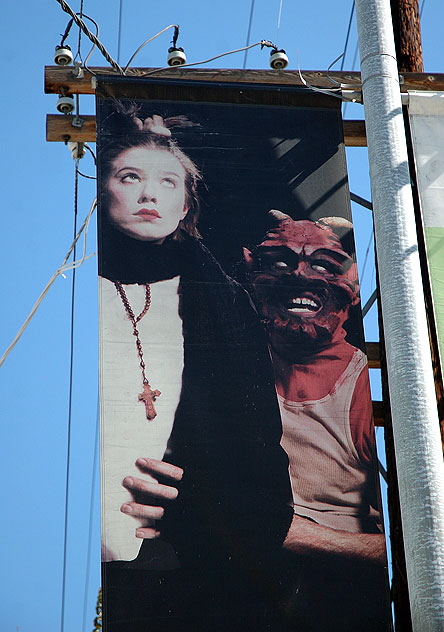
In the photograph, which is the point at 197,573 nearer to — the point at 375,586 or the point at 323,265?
the point at 375,586

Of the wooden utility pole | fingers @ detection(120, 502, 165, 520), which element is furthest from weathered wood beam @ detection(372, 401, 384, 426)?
the wooden utility pole

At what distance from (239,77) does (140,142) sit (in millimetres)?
1100

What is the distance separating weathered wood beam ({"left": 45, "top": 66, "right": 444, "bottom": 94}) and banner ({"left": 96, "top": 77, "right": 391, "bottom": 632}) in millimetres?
316

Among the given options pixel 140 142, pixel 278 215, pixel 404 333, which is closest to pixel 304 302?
pixel 278 215

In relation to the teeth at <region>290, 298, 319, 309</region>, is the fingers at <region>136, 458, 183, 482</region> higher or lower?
lower

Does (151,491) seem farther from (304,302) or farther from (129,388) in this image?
(304,302)

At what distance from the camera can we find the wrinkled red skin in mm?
5500

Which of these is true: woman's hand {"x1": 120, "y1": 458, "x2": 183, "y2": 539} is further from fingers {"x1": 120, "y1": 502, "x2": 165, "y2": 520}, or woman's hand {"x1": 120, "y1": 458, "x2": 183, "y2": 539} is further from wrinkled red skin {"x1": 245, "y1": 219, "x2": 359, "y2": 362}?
wrinkled red skin {"x1": 245, "y1": 219, "x2": 359, "y2": 362}

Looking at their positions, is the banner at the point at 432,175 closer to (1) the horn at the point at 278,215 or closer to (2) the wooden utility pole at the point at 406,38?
(2) the wooden utility pole at the point at 406,38

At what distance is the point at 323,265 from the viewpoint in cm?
576

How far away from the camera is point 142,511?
4.85 m

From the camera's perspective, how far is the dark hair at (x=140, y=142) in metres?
5.75

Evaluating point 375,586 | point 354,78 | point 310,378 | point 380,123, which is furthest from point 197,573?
point 354,78

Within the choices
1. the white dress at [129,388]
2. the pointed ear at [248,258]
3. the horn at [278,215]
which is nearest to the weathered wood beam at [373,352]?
the horn at [278,215]
